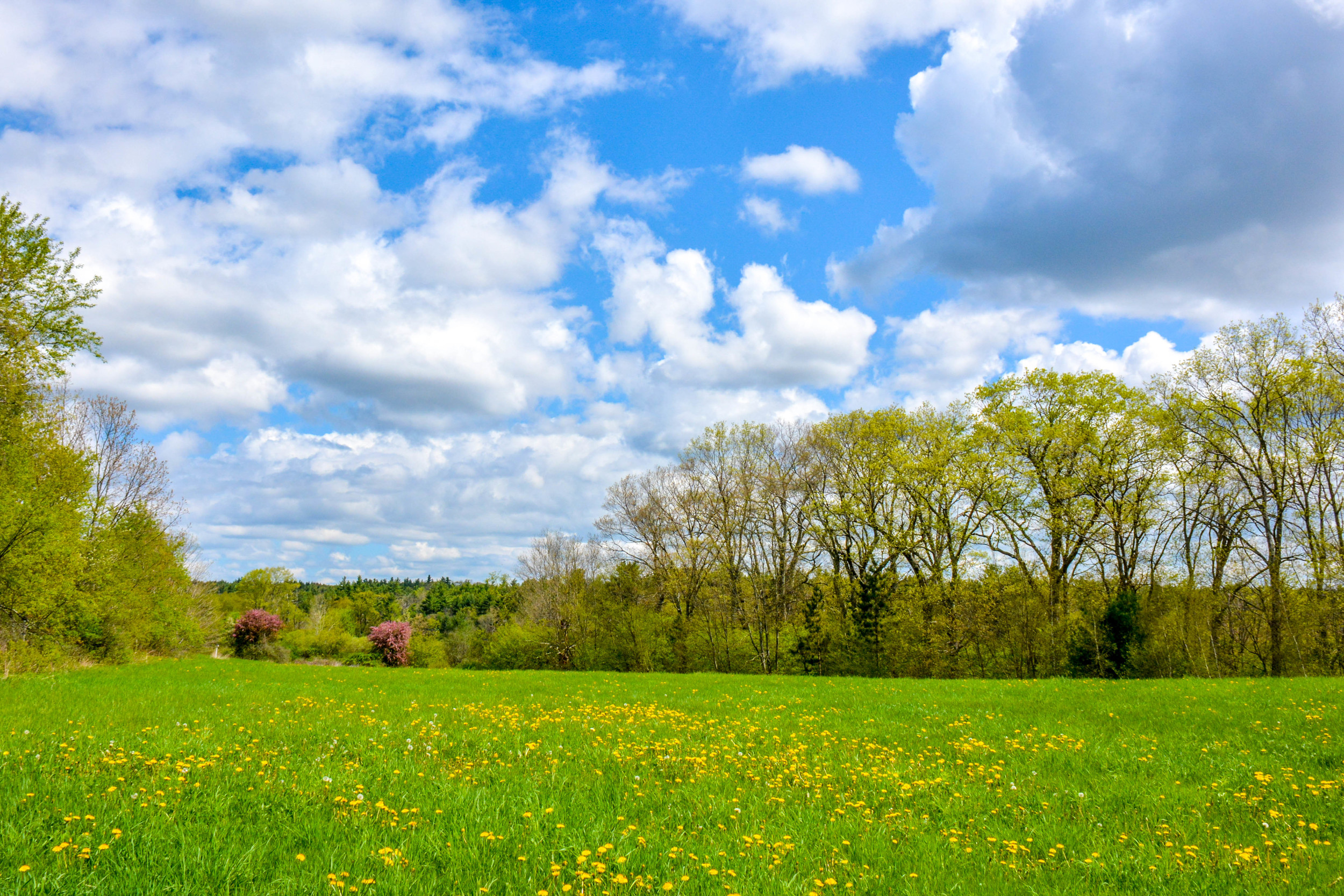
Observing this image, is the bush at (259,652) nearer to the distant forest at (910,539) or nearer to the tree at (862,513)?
the distant forest at (910,539)

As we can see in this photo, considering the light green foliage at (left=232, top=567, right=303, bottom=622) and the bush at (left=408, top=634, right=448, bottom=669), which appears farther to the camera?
the light green foliage at (left=232, top=567, right=303, bottom=622)

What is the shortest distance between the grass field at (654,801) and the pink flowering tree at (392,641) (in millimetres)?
44602

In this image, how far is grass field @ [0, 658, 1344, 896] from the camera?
14.7 ft

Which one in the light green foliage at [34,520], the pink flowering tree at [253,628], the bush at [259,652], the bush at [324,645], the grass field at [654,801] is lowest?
the bush at [324,645]

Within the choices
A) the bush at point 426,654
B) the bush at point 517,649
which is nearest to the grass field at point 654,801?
the bush at point 517,649

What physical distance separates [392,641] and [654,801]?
55.6 meters

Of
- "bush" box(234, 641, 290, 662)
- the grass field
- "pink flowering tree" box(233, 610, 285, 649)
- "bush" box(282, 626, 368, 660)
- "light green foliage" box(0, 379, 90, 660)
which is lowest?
"bush" box(282, 626, 368, 660)

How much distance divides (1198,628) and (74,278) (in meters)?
44.2

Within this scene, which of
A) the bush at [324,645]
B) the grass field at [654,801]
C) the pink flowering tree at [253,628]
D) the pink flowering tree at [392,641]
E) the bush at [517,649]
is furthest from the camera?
the bush at [324,645]

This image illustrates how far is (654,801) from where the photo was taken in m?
6.57

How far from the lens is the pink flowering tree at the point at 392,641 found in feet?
180

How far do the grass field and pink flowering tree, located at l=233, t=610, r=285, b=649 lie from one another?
4348 centimetres

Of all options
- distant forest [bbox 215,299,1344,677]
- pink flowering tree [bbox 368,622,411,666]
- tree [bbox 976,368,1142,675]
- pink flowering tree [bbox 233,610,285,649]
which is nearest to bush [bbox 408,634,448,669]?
pink flowering tree [bbox 368,622,411,666]

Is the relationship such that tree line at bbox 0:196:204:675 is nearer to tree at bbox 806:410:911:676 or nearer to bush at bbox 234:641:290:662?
bush at bbox 234:641:290:662
